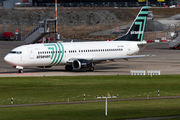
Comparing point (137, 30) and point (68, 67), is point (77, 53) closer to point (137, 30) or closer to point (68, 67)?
point (68, 67)

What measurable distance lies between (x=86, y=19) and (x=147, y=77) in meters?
118

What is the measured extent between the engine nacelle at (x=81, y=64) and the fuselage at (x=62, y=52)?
1.42 meters

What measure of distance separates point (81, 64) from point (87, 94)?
17.5 metres

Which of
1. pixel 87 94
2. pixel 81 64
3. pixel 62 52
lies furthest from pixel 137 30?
pixel 87 94

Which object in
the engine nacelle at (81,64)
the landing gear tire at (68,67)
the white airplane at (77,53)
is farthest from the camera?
the landing gear tire at (68,67)

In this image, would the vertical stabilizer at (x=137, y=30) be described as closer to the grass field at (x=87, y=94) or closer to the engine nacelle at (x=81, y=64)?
the engine nacelle at (x=81, y=64)

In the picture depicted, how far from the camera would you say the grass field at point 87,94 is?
24.2 meters

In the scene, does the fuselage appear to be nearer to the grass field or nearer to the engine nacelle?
the engine nacelle

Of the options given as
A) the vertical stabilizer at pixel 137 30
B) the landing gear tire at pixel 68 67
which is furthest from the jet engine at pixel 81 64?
the vertical stabilizer at pixel 137 30

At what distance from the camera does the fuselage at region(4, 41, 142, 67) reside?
4950cm

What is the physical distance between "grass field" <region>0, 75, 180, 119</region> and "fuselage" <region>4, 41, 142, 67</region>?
611 cm

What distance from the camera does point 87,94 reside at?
113ft

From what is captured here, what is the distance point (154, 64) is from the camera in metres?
62.9

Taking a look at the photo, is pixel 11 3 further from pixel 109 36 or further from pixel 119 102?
pixel 119 102
